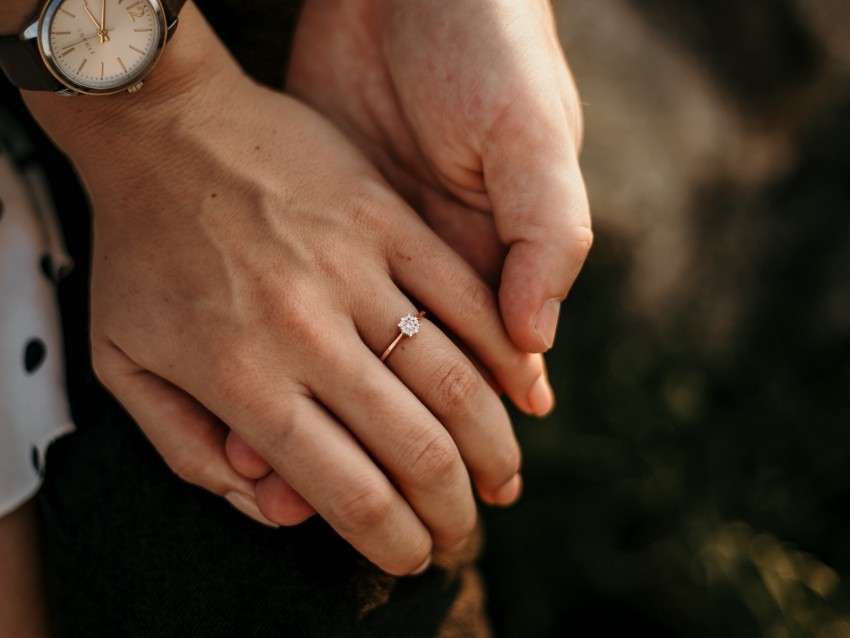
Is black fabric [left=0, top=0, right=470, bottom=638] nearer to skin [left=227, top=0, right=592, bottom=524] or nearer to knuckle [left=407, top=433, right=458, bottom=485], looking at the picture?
skin [left=227, top=0, right=592, bottom=524]

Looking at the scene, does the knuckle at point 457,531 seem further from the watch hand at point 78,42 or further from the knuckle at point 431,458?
the watch hand at point 78,42

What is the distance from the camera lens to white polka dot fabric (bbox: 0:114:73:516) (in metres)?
1.12

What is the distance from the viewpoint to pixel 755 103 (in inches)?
89.8

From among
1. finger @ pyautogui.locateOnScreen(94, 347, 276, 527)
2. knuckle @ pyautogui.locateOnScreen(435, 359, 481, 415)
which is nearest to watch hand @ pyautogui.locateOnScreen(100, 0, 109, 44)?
finger @ pyautogui.locateOnScreen(94, 347, 276, 527)

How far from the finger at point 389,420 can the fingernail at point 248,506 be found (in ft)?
0.63

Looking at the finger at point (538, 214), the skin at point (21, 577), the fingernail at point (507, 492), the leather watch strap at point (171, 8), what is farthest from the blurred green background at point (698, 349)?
the leather watch strap at point (171, 8)

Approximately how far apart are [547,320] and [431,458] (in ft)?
0.90

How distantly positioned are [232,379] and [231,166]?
332 millimetres

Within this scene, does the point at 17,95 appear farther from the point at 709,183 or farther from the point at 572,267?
the point at 709,183

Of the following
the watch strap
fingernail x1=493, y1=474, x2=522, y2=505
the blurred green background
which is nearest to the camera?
the watch strap

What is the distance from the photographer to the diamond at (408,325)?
1.08 m

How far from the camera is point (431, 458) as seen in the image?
1.04m

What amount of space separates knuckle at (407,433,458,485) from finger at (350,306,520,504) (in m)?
0.06

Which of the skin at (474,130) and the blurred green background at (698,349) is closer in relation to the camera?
the skin at (474,130)
